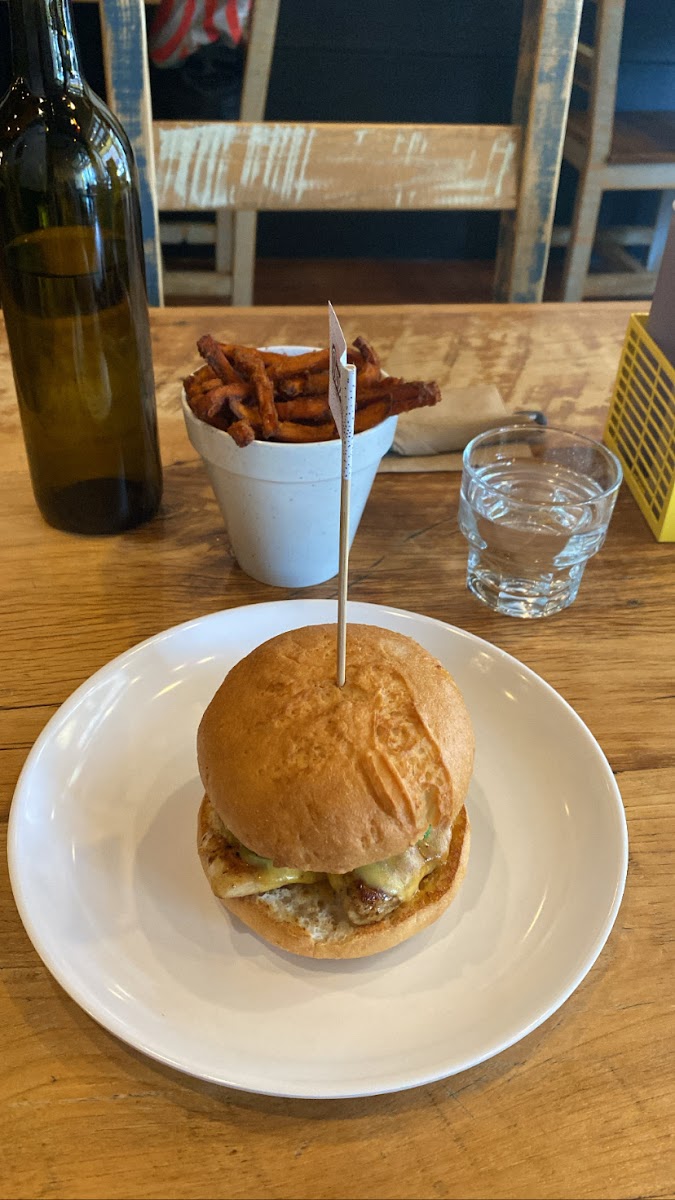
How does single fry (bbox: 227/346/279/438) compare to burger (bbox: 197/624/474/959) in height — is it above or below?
above

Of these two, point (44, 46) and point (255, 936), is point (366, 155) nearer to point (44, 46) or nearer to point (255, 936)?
point (44, 46)

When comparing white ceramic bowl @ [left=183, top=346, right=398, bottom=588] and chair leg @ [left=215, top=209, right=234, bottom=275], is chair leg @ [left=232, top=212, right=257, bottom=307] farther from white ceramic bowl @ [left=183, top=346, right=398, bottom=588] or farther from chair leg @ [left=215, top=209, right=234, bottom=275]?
white ceramic bowl @ [left=183, top=346, right=398, bottom=588]

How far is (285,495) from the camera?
93cm

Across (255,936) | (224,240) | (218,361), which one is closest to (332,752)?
(255,936)

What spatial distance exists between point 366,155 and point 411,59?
230 centimetres

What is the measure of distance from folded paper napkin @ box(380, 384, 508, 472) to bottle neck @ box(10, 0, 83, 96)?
1.86 feet

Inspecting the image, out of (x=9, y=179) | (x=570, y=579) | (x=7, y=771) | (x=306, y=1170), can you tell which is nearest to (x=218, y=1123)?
(x=306, y=1170)

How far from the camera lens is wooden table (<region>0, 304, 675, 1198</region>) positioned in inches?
21.6

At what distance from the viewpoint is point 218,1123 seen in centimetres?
57

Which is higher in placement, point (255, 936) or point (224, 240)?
point (255, 936)

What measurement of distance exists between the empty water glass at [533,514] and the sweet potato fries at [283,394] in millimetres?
134

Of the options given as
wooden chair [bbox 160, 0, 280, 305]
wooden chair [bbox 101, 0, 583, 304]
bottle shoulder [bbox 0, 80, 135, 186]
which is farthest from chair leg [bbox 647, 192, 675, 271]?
bottle shoulder [bbox 0, 80, 135, 186]

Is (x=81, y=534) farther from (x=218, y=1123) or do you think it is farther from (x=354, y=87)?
(x=354, y=87)

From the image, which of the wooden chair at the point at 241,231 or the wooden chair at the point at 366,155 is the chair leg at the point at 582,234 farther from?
the wooden chair at the point at 366,155
